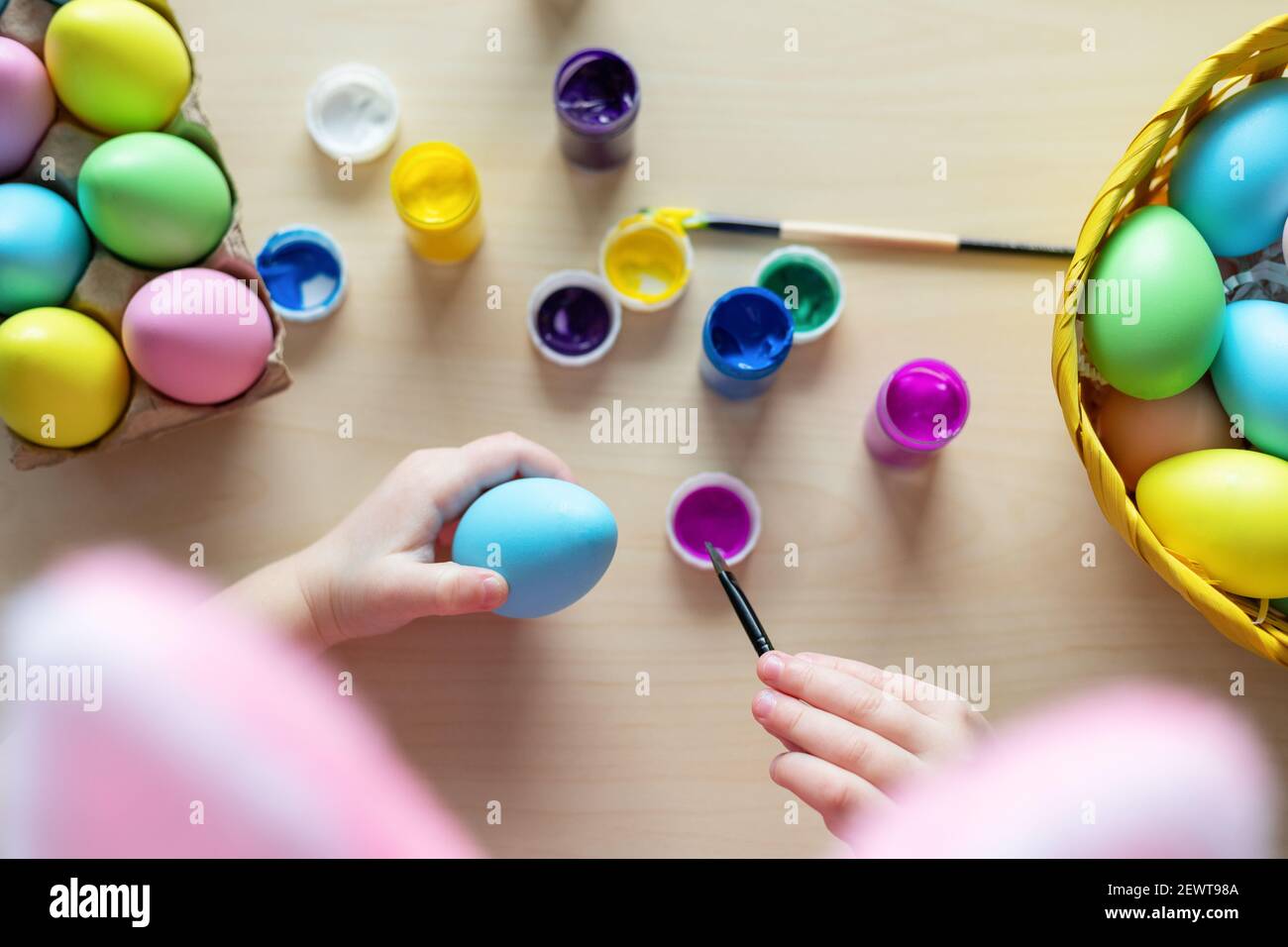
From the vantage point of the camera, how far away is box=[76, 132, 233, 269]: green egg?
0.69 metres

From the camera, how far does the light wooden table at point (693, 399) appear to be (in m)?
0.83

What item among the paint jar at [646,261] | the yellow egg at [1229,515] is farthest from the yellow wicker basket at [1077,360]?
the paint jar at [646,261]

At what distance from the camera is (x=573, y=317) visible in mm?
876

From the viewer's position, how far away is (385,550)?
2.46 ft

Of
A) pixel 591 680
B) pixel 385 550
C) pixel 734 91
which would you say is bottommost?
pixel 591 680

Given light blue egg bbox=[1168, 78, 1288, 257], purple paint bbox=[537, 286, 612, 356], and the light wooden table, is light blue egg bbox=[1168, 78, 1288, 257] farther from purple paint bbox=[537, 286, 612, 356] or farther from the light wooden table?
purple paint bbox=[537, 286, 612, 356]

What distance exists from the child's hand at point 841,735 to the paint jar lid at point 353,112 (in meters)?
0.58

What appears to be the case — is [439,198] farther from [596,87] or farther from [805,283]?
[805,283]

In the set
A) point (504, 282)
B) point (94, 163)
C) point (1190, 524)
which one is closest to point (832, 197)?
point (504, 282)

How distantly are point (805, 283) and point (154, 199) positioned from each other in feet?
1.79

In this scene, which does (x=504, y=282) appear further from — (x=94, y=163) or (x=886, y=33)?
(x=886, y=33)

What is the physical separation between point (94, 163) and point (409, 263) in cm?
26

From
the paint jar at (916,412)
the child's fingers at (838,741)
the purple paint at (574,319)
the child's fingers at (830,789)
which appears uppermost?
the purple paint at (574,319)

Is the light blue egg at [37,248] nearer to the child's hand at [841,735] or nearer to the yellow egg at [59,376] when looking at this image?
the yellow egg at [59,376]
